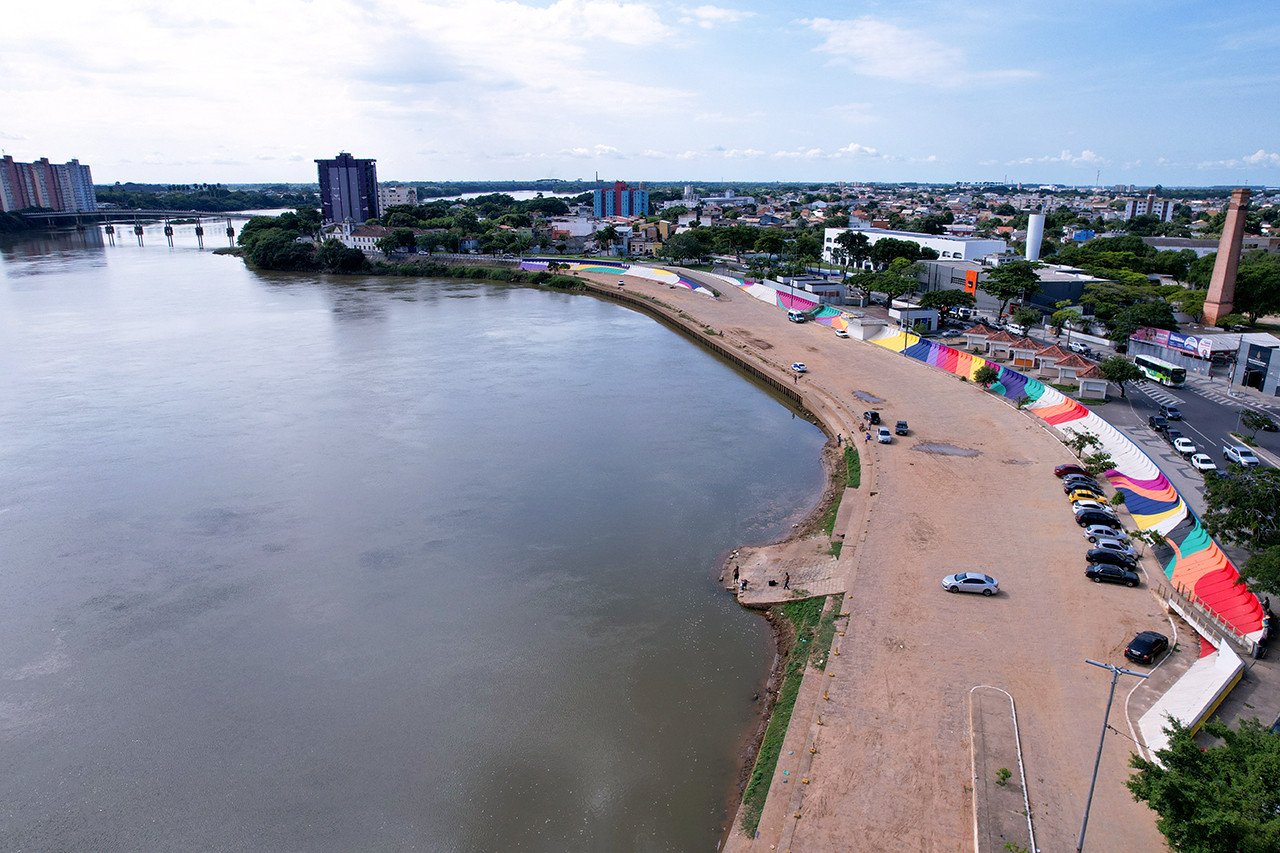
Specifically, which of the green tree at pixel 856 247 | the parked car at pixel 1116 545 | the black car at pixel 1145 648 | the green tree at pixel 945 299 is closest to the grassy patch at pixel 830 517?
the parked car at pixel 1116 545

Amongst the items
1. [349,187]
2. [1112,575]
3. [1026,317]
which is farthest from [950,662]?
[349,187]

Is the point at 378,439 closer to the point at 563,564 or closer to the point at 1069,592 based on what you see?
the point at 563,564

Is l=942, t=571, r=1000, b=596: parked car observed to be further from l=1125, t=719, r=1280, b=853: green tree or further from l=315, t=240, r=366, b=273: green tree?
l=315, t=240, r=366, b=273: green tree

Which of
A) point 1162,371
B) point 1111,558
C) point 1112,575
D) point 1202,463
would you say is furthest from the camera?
point 1162,371

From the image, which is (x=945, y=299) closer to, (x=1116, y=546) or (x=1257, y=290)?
(x=1257, y=290)

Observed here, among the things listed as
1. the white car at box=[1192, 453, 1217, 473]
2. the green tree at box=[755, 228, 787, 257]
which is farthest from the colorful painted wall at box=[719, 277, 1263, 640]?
the green tree at box=[755, 228, 787, 257]

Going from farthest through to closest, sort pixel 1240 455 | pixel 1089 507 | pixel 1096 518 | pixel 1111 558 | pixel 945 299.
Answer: pixel 945 299, pixel 1240 455, pixel 1089 507, pixel 1096 518, pixel 1111 558

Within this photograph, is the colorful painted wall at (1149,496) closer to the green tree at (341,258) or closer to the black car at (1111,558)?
the black car at (1111,558)
